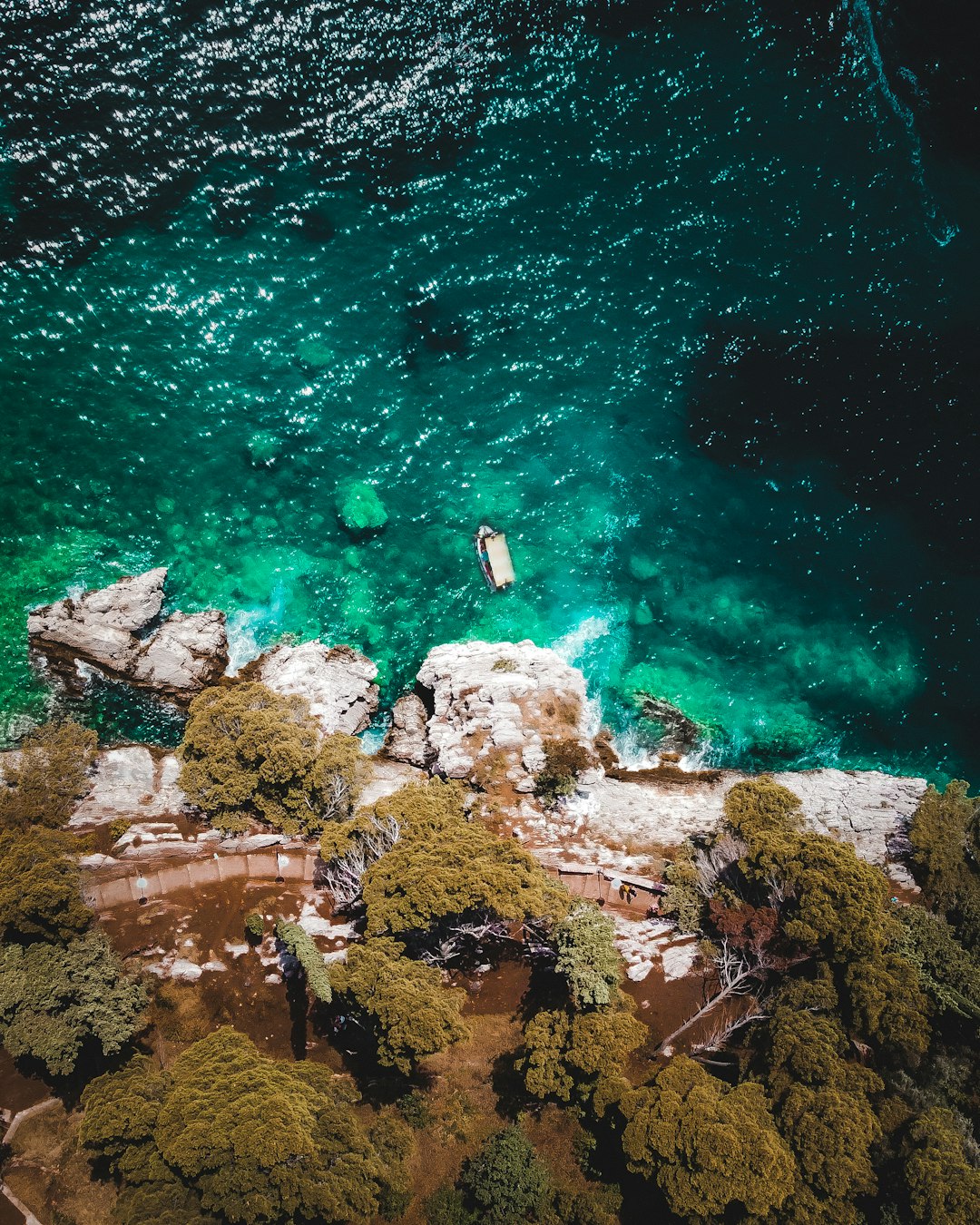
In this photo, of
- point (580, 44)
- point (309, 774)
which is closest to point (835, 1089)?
point (309, 774)

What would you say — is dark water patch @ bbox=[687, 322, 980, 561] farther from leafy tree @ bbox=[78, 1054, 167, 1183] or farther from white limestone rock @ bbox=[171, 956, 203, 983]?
leafy tree @ bbox=[78, 1054, 167, 1183]

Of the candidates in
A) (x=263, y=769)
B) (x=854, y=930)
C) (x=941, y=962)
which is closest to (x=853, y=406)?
(x=854, y=930)

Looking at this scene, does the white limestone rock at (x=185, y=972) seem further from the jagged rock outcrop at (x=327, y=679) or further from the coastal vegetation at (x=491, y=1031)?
the jagged rock outcrop at (x=327, y=679)

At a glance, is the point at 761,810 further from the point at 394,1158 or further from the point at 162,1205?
the point at 162,1205

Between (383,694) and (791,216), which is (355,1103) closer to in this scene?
(383,694)

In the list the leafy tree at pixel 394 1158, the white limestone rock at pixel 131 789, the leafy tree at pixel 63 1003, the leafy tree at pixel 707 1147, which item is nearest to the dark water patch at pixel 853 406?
the leafy tree at pixel 707 1147

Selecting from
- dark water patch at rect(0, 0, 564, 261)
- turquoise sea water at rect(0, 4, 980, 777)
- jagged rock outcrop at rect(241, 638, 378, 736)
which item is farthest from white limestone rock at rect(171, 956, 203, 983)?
dark water patch at rect(0, 0, 564, 261)
